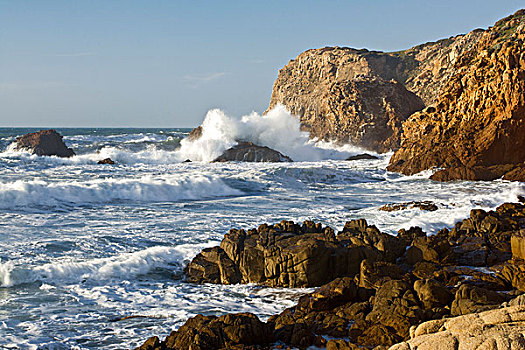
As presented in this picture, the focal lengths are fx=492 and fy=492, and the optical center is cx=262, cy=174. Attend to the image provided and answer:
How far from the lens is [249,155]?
3484 centimetres

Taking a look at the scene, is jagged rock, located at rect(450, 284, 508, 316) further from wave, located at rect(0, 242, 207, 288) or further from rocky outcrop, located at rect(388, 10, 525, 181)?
rocky outcrop, located at rect(388, 10, 525, 181)

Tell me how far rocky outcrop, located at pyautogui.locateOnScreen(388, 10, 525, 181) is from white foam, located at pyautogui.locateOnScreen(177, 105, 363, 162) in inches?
625

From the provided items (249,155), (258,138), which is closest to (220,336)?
(249,155)

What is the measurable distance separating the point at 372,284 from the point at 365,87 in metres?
44.8

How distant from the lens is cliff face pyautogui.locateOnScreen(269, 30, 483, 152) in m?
47.4

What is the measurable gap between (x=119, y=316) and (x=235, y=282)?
2.31m

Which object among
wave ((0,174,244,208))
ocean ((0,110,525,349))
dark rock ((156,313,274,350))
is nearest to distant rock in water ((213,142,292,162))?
ocean ((0,110,525,349))

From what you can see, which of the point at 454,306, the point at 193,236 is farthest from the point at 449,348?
the point at 193,236

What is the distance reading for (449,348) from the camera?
128 inches

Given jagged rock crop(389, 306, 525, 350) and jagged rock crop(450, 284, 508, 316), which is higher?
jagged rock crop(389, 306, 525, 350)

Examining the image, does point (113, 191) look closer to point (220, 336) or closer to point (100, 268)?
point (100, 268)

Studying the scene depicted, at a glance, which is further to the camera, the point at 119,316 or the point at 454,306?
the point at 119,316

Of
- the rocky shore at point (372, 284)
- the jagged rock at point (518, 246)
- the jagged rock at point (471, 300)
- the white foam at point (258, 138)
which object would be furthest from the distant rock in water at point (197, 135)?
the jagged rock at point (471, 300)

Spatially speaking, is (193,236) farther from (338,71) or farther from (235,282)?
(338,71)
